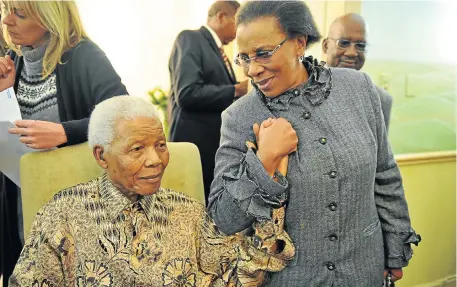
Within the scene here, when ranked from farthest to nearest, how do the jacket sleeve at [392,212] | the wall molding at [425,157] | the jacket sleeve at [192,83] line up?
the wall molding at [425,157]
the jacket sleeve at [192,83]
the jacket sleeve at [392,212]

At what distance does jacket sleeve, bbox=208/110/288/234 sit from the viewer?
1.18 meters

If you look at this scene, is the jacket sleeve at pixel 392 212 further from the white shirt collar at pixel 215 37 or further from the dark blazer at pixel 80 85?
the white shirt collar at pixel 215 37

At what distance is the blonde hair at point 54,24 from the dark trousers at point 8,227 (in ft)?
1.21

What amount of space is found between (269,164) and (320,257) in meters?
0.29

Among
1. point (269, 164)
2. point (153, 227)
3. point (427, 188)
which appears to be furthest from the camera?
point (427, 188)

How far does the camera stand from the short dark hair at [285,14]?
1222 millimetres

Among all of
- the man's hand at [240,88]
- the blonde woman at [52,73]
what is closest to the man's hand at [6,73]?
the blonde woman at [52,73]

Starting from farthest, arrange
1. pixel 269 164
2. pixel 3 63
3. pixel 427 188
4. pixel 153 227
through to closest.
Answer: pixel 427 188
pixel 3 63
pixel 153 227
pixel 269 164

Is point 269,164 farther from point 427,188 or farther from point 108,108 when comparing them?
point 427,188

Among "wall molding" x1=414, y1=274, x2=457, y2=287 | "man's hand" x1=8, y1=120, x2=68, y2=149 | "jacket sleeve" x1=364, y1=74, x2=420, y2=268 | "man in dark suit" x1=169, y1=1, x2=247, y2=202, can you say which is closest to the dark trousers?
"man's hand" x1=8, y1=120, x2=68, y2=149

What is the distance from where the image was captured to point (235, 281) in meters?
1.35

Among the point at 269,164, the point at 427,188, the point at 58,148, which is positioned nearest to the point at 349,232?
the point at 269,164

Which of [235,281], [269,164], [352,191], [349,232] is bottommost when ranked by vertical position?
[235,281]

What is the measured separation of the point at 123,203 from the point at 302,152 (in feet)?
1.54
